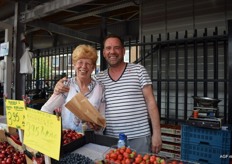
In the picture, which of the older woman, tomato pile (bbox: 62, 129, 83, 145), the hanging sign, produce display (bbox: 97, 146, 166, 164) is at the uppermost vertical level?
the hanging sign

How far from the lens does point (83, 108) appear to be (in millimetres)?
Answer: 1367

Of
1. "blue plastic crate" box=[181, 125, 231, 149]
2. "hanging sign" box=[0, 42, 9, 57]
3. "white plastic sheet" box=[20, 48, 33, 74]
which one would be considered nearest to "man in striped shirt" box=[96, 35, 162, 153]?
"blue plastic crate" box=[181, 125, 231, 149]

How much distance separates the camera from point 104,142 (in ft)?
4.99

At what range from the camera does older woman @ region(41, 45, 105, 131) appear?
1629 millimetres

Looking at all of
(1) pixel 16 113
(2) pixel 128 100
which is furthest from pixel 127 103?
(1) pixel 16 113

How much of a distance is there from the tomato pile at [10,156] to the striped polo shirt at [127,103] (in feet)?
2.28

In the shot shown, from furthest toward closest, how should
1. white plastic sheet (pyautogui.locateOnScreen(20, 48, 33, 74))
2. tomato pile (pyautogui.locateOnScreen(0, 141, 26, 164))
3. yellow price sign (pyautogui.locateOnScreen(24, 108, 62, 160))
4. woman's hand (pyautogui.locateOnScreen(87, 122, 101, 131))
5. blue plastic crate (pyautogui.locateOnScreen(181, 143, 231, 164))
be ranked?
white plastic sheet (pyautogui.locateOnScreen(20, 48, 33, 74)) < blue plastic crate (pyautogui.locateOnScreen(181, 143, 231, 164)) < woman's hand (pyautogui.locateOnScreen(87, 122, 101, 131)) < tomato pile (pyautogui.locateOnScreen(0, 141, 26, 164)) < yellow price sign (pyautogui.locateOnScreen(24, 108, 62, 160))

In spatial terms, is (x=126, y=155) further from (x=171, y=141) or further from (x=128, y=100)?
(x=171, y=141)

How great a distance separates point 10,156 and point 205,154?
2.27m

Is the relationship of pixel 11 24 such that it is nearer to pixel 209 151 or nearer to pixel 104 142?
pixel 104 142

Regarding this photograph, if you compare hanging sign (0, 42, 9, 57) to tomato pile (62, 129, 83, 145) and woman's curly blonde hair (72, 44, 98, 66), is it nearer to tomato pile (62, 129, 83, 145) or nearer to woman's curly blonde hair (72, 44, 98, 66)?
woman's curly blonde hair (72, 44, 98, 66)

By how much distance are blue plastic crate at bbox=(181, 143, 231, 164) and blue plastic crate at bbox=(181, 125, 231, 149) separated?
0.16ft

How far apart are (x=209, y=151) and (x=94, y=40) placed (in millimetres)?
2711

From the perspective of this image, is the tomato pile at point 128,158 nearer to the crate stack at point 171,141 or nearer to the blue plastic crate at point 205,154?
the blue plastic crate at point 205,154
